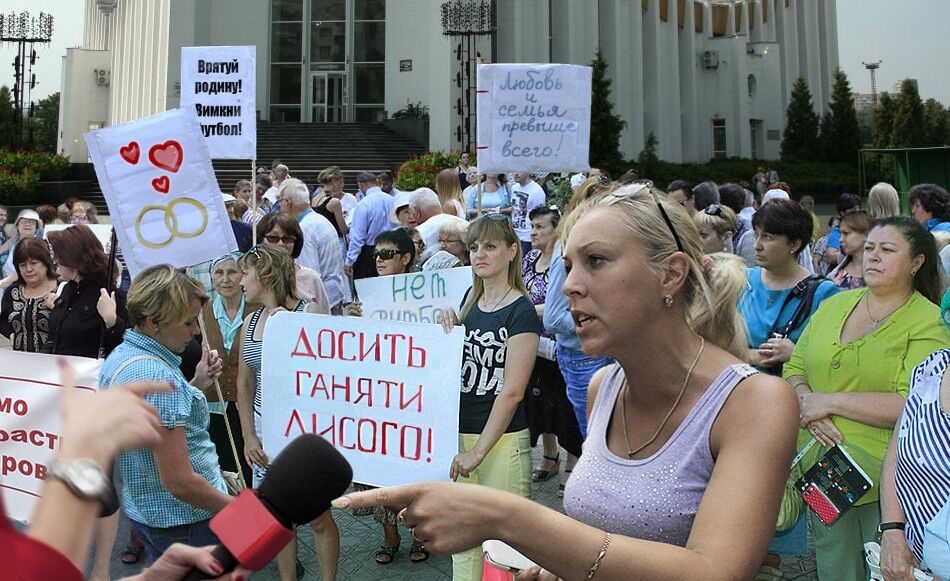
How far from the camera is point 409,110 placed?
3866cm

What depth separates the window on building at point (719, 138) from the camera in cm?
6328

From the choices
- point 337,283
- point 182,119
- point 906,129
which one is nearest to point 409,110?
point 337,283

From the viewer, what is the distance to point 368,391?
513 cm

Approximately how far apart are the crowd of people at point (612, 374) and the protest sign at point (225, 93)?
1.24 meters

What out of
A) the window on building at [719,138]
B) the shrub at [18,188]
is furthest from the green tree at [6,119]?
the window on building at [719,138]

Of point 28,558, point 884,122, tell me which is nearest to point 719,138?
point 884,122

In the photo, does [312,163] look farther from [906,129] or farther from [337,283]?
[906,129]

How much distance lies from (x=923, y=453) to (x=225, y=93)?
6994mm

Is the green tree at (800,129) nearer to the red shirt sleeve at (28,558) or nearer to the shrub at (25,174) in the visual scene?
the shrub at (25,174)

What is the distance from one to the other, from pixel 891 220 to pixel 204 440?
3.40 m

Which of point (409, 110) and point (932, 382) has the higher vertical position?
point (409, 110)

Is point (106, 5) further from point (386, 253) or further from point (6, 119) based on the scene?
point (386, 253)

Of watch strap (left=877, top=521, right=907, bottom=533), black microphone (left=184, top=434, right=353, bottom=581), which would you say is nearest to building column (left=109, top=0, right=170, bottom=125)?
watch strap (left=877, top=521, right=907, bottom=533)

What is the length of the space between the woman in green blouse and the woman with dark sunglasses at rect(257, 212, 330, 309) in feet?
11.9
